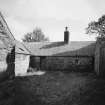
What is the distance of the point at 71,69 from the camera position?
64.4ft

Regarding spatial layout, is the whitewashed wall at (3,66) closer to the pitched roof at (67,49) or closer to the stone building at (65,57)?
the stone building at (65,57)

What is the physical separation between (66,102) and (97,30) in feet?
34.1

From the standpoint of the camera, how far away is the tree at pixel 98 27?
42.8 ft

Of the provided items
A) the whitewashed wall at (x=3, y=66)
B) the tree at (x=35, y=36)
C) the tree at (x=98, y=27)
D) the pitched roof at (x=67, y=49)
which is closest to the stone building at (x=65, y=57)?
the pitched roof at (x=67, y=49)

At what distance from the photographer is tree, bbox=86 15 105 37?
13.1m

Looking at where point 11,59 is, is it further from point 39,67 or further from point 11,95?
point 39,67

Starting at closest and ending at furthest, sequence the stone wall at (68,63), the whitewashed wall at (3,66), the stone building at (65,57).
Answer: the whitewashed wall at (3,66) < the stone wall at (68,63) < the stone building at (65,57)

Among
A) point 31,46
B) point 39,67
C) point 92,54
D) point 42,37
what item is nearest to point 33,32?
point 42,37

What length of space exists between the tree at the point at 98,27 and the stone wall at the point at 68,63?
574cm

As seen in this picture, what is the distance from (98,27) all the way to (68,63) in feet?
27.7

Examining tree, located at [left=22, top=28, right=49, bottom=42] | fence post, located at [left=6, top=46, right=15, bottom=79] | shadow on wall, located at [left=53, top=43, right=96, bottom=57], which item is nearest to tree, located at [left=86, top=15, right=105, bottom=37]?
shadow on wall, located at [left=53, top=43, right=96, bottom=57]

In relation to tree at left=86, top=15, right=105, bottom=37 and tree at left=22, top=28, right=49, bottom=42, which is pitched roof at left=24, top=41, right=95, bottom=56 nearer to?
tree at left=86, top=15, right=105, bottom=37

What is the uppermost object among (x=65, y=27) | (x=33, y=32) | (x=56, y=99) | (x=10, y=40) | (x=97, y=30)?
(x=33, y=32)

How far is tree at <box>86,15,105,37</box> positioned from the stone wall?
18.8 feet
